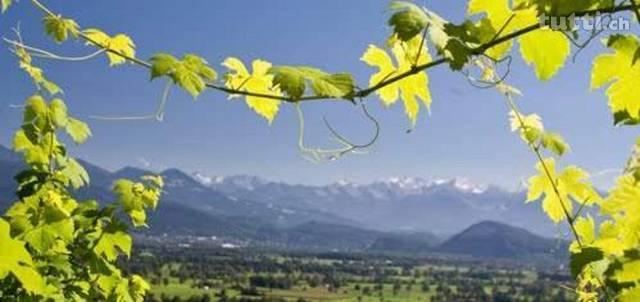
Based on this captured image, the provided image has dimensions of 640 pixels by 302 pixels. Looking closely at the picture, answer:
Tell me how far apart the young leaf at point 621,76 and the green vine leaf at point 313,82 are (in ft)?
2.20

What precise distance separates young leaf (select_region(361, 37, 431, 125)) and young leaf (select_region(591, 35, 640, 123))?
0.47 metres

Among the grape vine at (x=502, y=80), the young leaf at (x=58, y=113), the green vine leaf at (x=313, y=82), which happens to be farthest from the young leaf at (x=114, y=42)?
the young leaf at (x=58, y=113)

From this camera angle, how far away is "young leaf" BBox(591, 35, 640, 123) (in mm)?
1830

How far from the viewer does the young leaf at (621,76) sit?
1.83 metres

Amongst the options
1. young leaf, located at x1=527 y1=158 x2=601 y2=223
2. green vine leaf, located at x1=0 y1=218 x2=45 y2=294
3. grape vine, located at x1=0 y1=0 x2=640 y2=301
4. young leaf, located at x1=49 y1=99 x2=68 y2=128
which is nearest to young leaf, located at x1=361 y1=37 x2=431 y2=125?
grape vine, located at x1=0 y1=0 x2=640 y2=301

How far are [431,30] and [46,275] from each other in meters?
4.55

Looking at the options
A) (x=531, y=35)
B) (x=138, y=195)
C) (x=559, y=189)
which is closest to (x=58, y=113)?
(x=138, y=195)

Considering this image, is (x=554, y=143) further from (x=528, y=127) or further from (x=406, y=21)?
(x=406, y=21)

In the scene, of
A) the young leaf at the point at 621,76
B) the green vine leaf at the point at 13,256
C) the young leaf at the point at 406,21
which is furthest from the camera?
the green vine leaf at the point at 13,256

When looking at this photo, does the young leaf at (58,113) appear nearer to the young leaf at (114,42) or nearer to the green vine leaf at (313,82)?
the young leaf at (114,42)

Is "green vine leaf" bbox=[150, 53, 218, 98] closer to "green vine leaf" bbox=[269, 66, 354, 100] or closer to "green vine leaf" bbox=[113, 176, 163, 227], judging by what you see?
"green vine leaf" bbox=[269, 66, 354, 100]

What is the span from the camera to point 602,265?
2.21 metres

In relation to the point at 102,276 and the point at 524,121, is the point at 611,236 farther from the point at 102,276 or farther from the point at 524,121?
the point at 102,276

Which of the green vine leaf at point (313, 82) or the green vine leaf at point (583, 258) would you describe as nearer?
the green vine leaf at point (313, 82)
